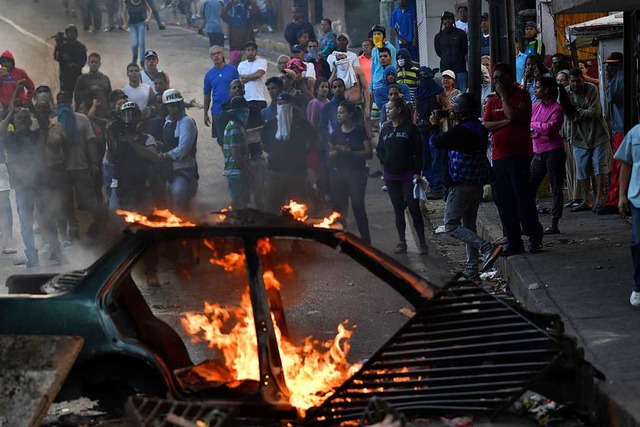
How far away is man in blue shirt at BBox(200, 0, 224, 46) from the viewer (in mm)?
22516

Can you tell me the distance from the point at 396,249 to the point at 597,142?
2.78m

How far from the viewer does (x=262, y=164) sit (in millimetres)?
14766

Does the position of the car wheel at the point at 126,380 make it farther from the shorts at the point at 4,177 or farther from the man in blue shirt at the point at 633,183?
the shorts at the point at 4,177

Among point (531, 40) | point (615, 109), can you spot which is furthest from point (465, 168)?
point (531, 40)

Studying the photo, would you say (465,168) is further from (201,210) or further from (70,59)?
(70,59)

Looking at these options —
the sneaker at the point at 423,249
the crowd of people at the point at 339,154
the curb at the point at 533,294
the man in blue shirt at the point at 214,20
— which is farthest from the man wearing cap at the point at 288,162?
the man in blue shirt at the point at 214,20

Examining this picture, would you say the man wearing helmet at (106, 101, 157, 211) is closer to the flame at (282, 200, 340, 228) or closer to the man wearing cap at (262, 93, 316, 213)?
the man wearing cap at (262, 93, 316, 213)

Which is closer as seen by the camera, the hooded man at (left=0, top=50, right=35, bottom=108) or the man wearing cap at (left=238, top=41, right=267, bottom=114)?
the hooded man at (left=0, top=50, right=35, bottom=108)

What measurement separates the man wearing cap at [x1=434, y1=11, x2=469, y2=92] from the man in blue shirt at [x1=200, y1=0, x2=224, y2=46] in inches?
195

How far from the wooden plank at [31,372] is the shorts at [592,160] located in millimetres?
9422

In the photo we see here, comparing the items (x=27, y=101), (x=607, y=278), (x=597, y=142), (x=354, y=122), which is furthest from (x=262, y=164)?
(x=607, y=278)

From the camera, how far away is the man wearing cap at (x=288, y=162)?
560 inches

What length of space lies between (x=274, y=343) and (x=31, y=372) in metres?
1.19

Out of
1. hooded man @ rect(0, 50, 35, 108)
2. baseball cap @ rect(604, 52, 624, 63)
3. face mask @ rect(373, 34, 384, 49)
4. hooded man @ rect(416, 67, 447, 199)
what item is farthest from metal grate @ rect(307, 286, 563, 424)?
face mask @ rect(373, 34, 384, 49)
